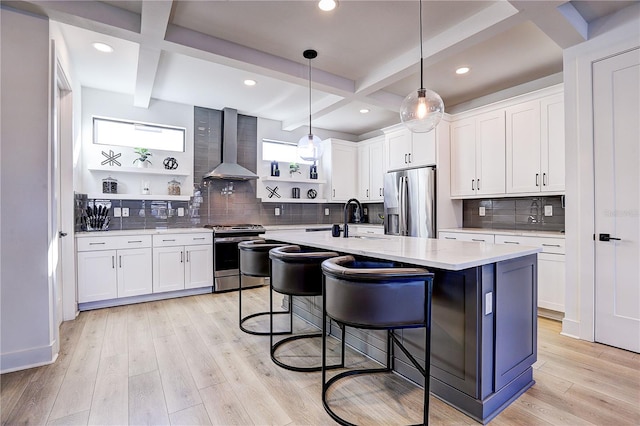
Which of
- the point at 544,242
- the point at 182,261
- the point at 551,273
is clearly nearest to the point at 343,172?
the point at 182,261

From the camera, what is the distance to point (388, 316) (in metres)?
1.54

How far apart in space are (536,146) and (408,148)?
1687mm

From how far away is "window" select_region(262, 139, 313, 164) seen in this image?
560 cm

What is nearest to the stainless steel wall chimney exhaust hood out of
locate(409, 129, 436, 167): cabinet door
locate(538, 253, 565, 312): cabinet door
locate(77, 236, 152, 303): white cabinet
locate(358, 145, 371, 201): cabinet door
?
locate(77, 236, 152, 303): white cabinet

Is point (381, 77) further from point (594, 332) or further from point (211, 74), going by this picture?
point (594, 332)

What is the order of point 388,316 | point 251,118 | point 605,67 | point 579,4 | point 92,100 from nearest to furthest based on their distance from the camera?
point 388,316 < point 579,4 < point 605,67 < point 92,100 < point 251,118

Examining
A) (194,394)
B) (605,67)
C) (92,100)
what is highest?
(92,100)

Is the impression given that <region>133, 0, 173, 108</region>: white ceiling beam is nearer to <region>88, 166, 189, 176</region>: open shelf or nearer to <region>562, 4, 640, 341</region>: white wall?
<region>88, 166, 189, 176</region>: open shelf

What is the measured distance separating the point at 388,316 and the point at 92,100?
15.3ft

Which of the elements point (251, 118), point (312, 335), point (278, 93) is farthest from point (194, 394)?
point (251, 118)

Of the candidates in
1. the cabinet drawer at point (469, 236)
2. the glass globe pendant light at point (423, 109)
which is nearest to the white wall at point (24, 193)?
the glass globe pendant light at point (423, 109)

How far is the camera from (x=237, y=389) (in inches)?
79.0

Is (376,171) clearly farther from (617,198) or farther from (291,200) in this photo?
(617,198)

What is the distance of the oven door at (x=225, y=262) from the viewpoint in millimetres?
4391
